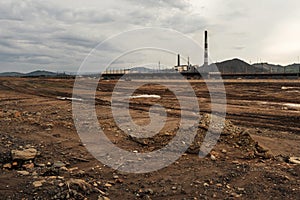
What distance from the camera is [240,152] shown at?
21.0ft

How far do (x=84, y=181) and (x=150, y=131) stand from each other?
391 centimetres

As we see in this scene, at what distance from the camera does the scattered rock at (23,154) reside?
553cm

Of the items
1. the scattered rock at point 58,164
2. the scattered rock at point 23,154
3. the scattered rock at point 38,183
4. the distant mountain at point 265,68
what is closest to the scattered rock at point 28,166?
the scattered rock at point 23,154

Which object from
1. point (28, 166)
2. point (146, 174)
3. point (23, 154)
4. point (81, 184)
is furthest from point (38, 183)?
point (146, 174)

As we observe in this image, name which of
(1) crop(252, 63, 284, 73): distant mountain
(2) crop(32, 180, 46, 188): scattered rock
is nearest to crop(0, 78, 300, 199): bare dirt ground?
(2) crop(32, 180, 46, 188): scattered rock

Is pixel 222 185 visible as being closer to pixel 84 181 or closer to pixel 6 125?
pixel 84 181

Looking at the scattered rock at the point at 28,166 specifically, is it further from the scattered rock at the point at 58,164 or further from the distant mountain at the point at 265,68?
the distant mountain at the point at 265,68

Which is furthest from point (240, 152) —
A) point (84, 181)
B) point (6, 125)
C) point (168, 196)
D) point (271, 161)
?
point (6, 125)

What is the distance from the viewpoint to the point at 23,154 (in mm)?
5605

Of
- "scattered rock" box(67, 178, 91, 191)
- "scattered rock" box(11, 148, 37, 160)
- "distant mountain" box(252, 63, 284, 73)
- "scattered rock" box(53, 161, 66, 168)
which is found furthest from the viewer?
"distant mountain" box(252, 63, 284, 73)

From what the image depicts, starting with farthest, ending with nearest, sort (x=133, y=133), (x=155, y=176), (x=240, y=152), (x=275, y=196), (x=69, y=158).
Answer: (x=133, y=133)
(x=240, y=152)
(x=69, y=158)
(x=155, y=176)
(x=275, y=196)

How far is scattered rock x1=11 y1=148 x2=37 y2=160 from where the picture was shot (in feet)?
18.1

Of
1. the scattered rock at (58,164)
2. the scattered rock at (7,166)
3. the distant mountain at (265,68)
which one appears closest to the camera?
the scattered rock at (7,166)

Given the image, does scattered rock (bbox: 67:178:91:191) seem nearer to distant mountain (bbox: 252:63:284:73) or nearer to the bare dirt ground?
the bare dirt ground
